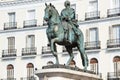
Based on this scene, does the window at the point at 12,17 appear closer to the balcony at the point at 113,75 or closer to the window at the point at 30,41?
the window at the point at 30,41

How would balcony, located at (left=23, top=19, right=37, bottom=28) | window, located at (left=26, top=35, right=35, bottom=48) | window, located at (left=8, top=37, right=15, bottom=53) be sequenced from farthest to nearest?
window, located at (left=8, top=37, right=15, bottom=53) < window, located at (left=26, top=35, right=35, bottom=48) < balcony, located at (left=23, top=19, right=37, bottom=28)

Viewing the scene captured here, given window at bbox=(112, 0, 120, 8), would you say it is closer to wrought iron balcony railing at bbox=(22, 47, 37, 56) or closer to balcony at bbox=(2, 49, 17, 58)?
wrought iron balcony railing at bbox=(22, 47, 37, 56)

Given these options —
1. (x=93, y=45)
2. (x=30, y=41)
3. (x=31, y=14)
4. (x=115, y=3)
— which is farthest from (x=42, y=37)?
(x=115, y=3)

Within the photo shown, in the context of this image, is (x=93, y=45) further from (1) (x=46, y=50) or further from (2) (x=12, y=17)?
(2) (x=12, y=17)

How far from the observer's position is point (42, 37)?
213 ft

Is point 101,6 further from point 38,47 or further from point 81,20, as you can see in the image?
point 38,47

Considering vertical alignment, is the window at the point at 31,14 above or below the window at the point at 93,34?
above

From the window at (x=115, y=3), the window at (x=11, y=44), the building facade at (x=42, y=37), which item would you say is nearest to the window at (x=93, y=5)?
the building facade at (x=42, y=37)

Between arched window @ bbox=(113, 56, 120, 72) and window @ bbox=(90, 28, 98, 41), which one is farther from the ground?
window @ bbox=(90, 28, 98, 41)

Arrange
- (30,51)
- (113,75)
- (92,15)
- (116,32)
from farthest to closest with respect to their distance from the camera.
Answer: (30,51) < (92,15) < (116,32) < (113,75)

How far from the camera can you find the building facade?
6028 cm

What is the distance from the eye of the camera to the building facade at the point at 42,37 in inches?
2373

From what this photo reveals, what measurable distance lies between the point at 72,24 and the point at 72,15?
0.61 m

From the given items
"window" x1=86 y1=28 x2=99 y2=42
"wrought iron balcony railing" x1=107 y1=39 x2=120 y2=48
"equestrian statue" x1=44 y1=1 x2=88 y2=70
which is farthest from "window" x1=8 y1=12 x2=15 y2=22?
"equestrian statue" x1=44 y1=1 x2=88 y2=70
